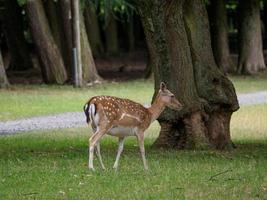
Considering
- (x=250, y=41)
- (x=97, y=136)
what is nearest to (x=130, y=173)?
(x=97, y=136)

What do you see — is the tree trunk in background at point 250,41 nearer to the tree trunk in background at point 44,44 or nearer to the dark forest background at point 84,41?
the dark forest background at point 84,41

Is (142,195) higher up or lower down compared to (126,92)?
higher up

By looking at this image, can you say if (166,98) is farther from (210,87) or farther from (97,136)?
(210,87)

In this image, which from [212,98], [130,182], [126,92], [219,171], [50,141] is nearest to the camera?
[130,182]

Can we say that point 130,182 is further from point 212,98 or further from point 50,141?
point 50,141

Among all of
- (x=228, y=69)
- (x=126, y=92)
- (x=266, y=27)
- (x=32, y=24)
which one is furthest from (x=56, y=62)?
(x=266, y=27)

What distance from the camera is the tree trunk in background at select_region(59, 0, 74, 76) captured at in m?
33.9

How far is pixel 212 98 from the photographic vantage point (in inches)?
617

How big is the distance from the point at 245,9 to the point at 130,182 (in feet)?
96.1

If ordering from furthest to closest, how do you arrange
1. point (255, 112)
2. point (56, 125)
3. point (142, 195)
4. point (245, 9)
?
point (245, 9), point (255, 112), point (56, 125), point (142, 195)

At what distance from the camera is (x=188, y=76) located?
15.6m

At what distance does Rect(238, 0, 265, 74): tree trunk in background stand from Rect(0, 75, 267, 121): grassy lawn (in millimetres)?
1823

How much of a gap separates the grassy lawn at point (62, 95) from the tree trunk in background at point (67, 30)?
7.86 feet

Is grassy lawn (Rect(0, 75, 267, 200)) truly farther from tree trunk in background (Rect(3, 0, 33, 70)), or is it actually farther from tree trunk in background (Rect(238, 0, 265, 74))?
tree trunk in background (Rect(3, 0, 33, 70))
